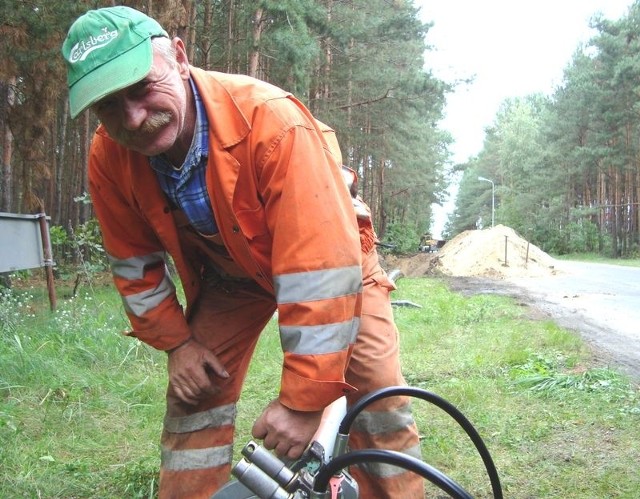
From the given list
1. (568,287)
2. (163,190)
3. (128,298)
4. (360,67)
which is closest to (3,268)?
(128,298)

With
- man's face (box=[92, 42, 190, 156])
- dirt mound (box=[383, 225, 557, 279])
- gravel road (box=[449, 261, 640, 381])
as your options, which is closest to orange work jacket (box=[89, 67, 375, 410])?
man's face (box=[92, 42, 190, 156])

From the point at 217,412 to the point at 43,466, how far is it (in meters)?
1.31

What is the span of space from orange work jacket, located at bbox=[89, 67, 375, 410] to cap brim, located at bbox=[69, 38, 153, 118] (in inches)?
10.7

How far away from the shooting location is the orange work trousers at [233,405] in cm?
230

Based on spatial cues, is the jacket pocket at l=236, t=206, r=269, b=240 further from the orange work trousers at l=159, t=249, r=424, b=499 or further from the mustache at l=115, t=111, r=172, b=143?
the orange work trousers at l=159, t=249, r=424, b=499

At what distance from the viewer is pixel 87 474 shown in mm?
3092

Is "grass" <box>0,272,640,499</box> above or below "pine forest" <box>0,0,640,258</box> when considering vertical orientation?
below

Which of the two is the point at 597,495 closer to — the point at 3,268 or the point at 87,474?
the point at 87,474

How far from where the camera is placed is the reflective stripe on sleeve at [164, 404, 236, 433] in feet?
7.98

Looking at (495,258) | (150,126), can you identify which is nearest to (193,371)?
(150,126)

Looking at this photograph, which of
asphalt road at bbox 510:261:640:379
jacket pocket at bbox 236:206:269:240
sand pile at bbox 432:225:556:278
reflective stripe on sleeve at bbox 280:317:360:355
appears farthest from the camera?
sand pile at bbox 432:225:556:278

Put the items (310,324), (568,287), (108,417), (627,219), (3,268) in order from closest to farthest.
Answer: (310,324), (108,417), (3,268), (568,287), (627,219)

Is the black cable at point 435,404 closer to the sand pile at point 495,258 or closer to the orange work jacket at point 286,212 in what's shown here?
the orange work jacket at point 286,212

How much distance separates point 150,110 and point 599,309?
10.00 m
